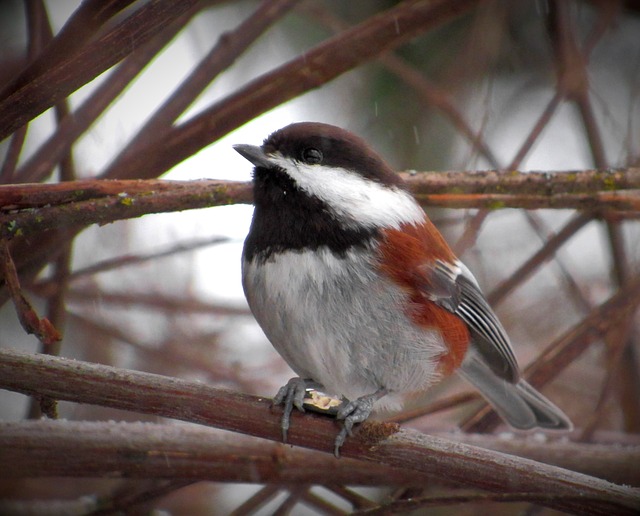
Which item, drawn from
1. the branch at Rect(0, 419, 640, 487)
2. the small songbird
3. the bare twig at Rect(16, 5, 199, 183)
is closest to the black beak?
the small songbird

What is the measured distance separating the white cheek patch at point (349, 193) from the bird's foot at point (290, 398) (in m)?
0.46

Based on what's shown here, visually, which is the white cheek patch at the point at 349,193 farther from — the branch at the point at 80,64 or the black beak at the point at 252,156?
the branch at the point at 80,64

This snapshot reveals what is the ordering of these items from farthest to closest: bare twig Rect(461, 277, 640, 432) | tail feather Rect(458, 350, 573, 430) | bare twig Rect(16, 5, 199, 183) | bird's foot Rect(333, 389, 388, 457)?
tail feather Rect(458, 350, 573, 430) < bare twig Rect(461, 277, 640, 432) < bare twig Rect(16, 5, 199, 183) < bird's foot Rect(333, 389, 388, 457)

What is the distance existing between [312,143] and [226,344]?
5.21 ft

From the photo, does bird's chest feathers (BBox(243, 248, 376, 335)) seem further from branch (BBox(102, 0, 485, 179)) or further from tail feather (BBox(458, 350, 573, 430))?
tail feather (BBox(458, 350, 573, 430))

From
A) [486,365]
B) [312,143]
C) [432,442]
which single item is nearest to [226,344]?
[486,365]

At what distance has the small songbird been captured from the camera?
181cm

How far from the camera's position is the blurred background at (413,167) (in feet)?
7.76

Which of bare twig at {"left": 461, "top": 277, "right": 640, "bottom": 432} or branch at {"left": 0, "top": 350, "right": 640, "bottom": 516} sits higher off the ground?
bare twig at {"left": 461, "top": 277, "right": 640, "bottom": 432}

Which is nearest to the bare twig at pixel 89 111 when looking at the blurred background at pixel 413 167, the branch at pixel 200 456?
the blurred background at pixel 413 167

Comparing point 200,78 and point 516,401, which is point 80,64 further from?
point 516,401

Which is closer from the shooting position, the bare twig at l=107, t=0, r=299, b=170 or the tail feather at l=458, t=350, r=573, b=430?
the bare twig at l=107, t=0, r=299, b=170

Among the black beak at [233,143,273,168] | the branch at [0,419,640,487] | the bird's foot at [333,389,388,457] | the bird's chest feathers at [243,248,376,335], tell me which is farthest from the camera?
the black beak at [233,143,273,168]

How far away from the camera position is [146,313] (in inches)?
122
